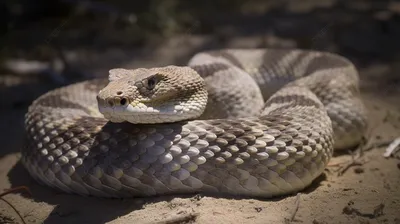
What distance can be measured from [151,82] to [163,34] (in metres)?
7.10

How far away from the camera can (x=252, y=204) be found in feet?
15.1

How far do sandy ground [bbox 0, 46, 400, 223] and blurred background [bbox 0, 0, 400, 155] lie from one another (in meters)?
2.71

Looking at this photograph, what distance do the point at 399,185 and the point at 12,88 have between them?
6502 mm

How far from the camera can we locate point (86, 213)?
480 centimetres

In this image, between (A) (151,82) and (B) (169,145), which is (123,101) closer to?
(A) (151,82)

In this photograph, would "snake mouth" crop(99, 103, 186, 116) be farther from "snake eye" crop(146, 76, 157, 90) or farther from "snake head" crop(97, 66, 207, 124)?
"snake eye" crop(146, 76, 157, 90)

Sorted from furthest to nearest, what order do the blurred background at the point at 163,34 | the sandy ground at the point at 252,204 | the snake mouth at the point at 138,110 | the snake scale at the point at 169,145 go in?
the blurred background at the point at 163,34 → the snake scale at the point at 169,145 → the snake mouth at the point at 138,110 → the sandy ground at the point at 252,204

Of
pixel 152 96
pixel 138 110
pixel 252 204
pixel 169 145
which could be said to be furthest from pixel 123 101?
pixel 252 204

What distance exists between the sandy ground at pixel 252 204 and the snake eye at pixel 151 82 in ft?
3.54

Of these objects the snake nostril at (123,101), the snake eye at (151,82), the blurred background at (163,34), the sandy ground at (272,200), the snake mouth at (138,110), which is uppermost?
the snake eye at (151,82)

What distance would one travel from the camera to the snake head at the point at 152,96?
450 cm

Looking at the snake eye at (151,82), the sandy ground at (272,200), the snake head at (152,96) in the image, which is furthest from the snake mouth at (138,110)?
the sandy ground at (272,200)

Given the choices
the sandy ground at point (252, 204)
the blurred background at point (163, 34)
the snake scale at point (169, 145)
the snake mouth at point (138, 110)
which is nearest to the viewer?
the sandy ground at point (252, 204)

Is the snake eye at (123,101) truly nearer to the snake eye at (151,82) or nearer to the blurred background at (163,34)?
the snake eye at (151,82)
